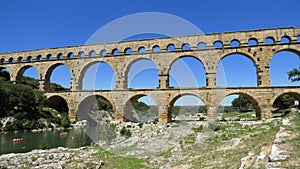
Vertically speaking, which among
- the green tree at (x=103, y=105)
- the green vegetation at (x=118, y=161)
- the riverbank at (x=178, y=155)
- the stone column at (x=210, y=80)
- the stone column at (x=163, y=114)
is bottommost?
the green vegetation at (x=118, y=161)

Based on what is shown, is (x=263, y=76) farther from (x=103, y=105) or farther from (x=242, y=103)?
(x=242, y=103)

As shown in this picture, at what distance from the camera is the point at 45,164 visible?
396 inches

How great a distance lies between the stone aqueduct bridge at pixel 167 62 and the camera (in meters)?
25.7

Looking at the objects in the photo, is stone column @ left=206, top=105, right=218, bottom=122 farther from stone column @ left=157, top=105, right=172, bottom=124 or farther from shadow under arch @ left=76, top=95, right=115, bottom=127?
shadow under arch @ left=76, top=95, right=115, bottom=127

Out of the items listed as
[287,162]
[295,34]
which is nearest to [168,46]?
[295,34]

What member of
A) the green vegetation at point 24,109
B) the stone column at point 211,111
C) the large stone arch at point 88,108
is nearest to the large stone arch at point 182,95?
the stone column at point 211,111

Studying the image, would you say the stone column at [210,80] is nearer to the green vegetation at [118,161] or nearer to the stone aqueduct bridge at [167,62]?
the stone aqueduct bridge at [167,62]

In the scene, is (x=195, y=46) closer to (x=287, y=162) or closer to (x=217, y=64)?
(x=217, y=64)

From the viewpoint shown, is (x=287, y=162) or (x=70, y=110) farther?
(x=70, y=110)

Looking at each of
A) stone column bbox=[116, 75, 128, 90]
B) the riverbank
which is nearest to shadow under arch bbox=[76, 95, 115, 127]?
stone column bbox=[116, 75, 128, 90]

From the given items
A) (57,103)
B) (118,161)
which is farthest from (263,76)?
(57,103)

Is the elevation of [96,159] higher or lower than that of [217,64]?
lower

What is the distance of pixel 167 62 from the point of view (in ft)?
92.8

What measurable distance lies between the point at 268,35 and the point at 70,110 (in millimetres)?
23970
